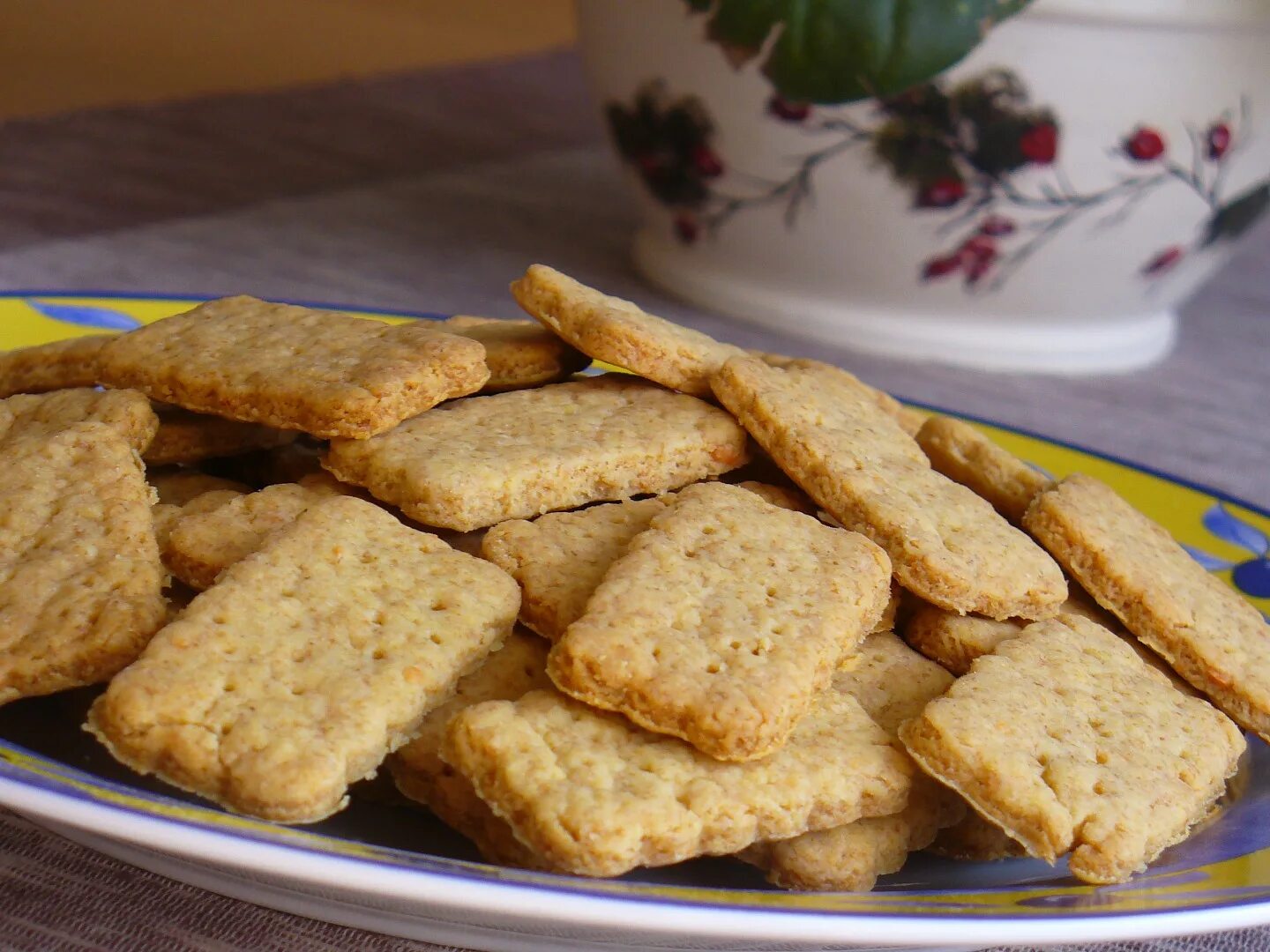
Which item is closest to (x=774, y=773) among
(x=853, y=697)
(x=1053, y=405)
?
(x=853, y=697)

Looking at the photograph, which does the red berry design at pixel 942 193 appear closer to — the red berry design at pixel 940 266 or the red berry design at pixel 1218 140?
the red berry design at pixel 940 266

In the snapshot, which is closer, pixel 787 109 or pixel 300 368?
pixel 300 368

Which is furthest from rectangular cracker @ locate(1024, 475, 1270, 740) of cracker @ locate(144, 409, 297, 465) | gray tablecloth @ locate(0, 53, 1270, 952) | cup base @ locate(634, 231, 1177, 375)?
cup base @ locate(634, 231, 1177, 375)

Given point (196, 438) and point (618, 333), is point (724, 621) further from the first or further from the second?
point (196, 438)

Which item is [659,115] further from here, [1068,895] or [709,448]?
[1068,895]

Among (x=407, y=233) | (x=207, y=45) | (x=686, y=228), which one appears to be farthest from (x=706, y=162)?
(x=207, y=45)

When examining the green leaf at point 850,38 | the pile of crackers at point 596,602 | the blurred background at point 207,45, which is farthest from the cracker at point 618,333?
the blurred background at point 207,45

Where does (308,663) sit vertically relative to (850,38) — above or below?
below
